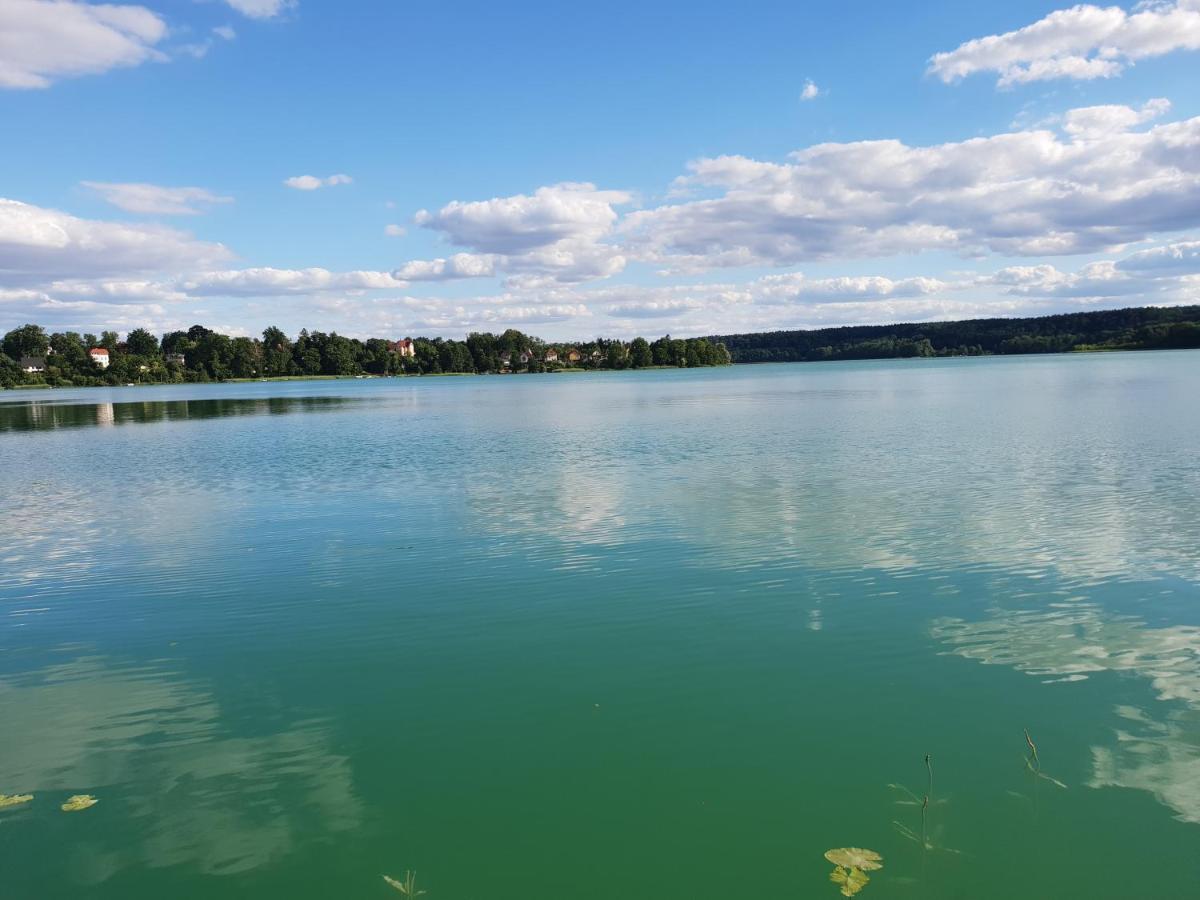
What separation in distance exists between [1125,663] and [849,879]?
5466 millimetres

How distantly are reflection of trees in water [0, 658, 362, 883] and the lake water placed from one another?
0.12ft

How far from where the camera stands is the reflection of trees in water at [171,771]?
643 centimetres

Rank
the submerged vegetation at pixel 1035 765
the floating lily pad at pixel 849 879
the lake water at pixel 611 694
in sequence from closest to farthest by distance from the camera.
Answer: the floating lily pad at pixel 849 879
the lake water at pixel 611 694
the submerged vegetation at pixel 1035 765

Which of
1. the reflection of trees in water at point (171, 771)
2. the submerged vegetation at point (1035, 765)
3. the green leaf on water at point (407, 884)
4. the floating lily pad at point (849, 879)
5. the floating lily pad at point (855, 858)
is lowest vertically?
the floating lily pad at point (849, 879)

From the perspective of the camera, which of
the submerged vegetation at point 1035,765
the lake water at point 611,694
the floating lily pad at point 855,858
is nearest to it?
the floating lily pad at point 855,858

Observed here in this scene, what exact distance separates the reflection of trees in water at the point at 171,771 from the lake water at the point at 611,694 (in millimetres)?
37

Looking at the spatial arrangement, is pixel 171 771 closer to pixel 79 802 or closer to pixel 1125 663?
pixel 79 802

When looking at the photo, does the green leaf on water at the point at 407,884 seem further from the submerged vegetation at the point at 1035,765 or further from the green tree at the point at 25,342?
the green tree at the point at 25,342

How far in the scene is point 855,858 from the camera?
19.8 feet

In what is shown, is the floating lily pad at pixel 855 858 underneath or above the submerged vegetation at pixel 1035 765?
underneath

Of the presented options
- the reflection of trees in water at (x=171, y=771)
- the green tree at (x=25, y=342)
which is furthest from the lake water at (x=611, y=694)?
the green tree at (x=25, y=342)

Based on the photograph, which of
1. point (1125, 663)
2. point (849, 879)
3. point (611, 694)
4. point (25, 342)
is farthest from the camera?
point (25, 342)

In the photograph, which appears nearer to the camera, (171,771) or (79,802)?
(79,802)

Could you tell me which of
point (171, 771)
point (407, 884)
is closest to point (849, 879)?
point (407, 884)
